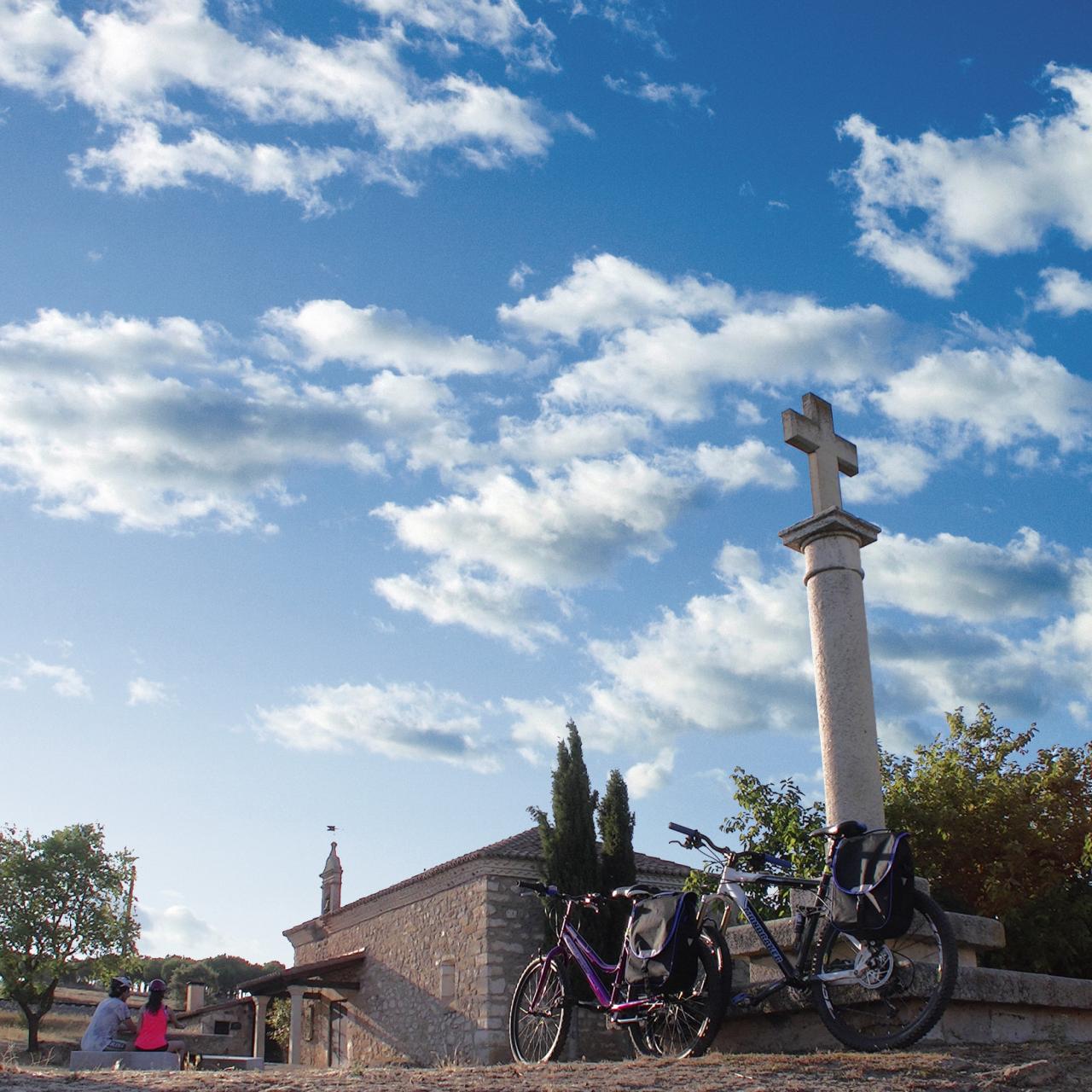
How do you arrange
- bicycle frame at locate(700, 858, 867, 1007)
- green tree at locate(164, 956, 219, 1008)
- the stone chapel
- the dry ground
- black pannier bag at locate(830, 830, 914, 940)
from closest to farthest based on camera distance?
1. the dry ground
2. black pannier bag at locate(830, 830, 914, 940)
3. bicycle frame at locate(700, 858, 867, 1007)
4. the stone chapel
5. green tree at locate(164, 956, 219, 1008)

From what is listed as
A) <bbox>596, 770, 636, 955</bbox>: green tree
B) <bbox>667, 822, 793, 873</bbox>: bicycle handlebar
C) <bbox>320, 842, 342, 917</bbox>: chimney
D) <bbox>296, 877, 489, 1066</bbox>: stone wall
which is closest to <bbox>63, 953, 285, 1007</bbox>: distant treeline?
<bbox>320, 842, 342, 917</bbox>: chimney

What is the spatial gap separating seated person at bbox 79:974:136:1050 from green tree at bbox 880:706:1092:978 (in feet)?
31.4

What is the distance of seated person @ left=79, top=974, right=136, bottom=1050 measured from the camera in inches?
343

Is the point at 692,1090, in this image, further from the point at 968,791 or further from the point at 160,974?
the point at 160,974

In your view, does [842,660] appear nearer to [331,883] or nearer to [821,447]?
[821,447]

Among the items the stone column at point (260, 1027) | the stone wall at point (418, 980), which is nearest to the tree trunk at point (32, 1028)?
the stone column at point (260, 1027)

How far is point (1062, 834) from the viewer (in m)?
16.0

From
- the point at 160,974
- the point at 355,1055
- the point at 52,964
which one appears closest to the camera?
the point at 355,1055

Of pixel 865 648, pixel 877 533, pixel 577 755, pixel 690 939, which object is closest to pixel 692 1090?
pixel 690 939

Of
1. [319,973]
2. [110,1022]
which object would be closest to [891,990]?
[110,1022]

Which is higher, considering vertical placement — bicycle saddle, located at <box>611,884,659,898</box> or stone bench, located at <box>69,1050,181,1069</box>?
bicycle saddle, located at <box>611,884,659,898</box>

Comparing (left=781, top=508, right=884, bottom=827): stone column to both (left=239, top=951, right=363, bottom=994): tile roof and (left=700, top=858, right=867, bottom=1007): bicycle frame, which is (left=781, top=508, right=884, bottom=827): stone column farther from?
(left=239, top=951, right=363, bottom=994): tile roof

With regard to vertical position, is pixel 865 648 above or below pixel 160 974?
above

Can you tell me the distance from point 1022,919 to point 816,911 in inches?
406
